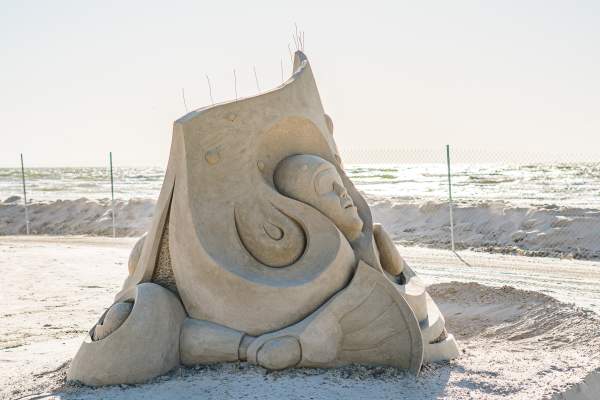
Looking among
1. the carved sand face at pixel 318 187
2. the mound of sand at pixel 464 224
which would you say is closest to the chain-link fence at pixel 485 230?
the mound of sand at pixel 464 224

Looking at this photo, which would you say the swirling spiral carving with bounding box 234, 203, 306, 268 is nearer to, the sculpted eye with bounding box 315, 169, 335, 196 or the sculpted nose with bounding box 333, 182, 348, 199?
the sculpted eye with bounding box 315, 169, 335, 196

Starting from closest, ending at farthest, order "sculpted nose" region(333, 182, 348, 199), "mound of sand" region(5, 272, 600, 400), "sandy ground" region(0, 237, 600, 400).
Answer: "mound of sand" region(5, 272, 600, 400) < "sandy ground" region(0, 237, 600, 400) < "sculpted nose" region(333, 182, 348, 199)

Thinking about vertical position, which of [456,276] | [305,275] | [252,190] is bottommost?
[456,276]

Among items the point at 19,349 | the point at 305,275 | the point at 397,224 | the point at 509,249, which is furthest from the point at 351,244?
the point at 397,224

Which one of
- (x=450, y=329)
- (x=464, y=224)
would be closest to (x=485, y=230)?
(x=464, y=224)

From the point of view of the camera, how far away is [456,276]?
35.5 feet

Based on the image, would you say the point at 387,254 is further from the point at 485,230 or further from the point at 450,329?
the point at 485,230

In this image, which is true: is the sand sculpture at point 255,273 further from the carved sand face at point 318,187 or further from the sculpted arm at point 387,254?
the sculpted arm at point 387,254

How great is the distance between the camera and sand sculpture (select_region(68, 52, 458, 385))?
212 inches

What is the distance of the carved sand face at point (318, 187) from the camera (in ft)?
19.1

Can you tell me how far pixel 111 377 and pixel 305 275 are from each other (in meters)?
1.47

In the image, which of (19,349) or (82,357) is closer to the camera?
(82,357)

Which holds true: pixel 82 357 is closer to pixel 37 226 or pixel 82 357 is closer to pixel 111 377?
pixel 111 377

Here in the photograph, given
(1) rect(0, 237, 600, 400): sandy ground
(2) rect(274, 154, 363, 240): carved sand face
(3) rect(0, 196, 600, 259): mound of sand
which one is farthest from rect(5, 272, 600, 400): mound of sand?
(3) rect(0, 196, 600, 259): mound of sand
